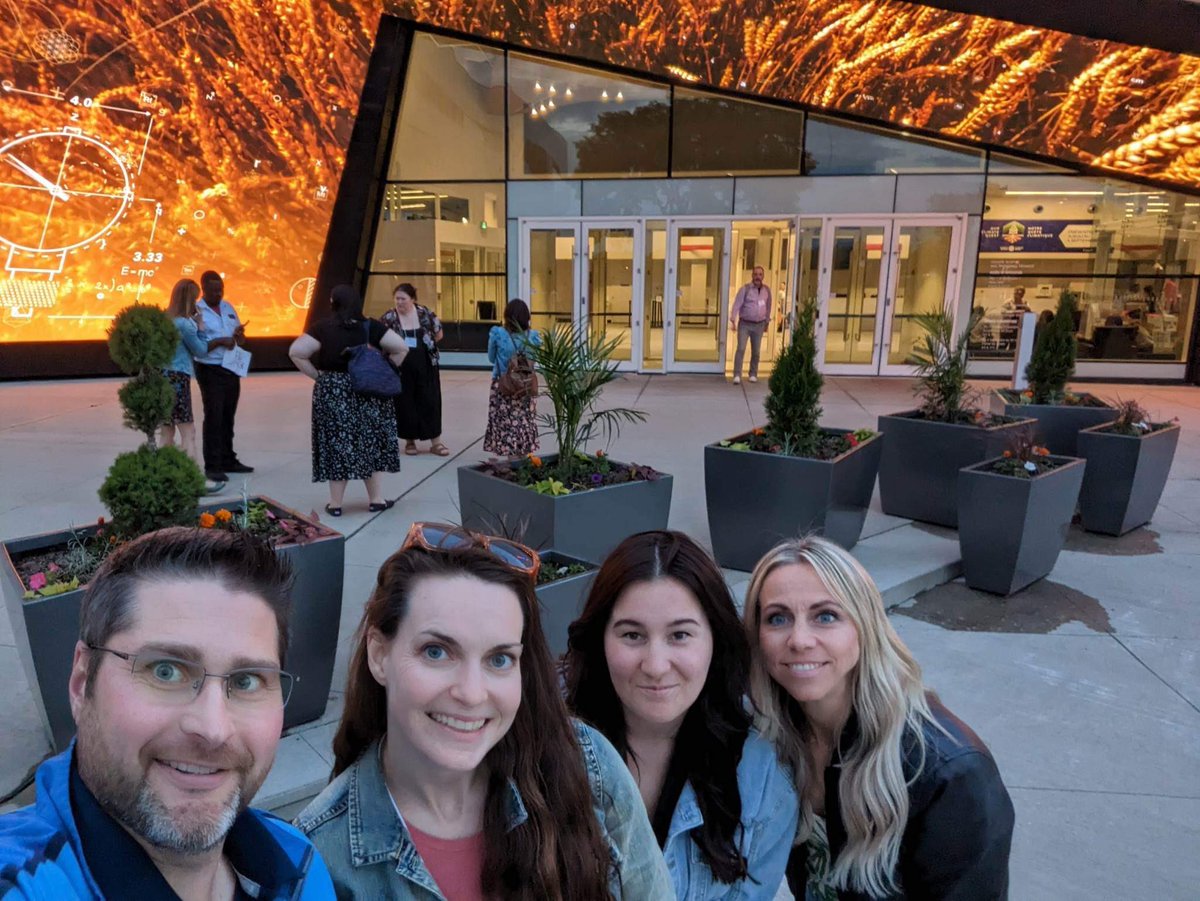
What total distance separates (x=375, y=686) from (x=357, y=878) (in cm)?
33

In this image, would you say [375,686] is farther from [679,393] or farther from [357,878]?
[679,393]

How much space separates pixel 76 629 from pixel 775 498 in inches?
147

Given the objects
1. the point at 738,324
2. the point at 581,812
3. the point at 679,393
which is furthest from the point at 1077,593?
the point at 738,324

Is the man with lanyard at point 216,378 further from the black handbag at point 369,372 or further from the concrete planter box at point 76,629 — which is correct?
the concrete planter box at point 76,629

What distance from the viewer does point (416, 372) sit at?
7.89 meters

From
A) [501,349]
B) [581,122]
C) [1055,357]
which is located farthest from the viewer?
[581,122]

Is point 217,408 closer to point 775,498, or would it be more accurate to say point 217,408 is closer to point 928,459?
point 775,498

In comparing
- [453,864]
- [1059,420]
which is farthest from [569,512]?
[1059,420]

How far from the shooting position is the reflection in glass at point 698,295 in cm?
1478

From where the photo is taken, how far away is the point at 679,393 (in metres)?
12.6

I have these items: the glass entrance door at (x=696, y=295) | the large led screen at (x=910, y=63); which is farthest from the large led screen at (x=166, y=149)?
the glass entrance door at (x=696, y=295)

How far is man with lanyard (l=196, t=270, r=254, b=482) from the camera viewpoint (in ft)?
22.6

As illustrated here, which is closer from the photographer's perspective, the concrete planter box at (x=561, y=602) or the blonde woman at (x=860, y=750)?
the blonde woman at (x=860, y=750)

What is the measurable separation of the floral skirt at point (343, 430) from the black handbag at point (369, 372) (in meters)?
0.13
